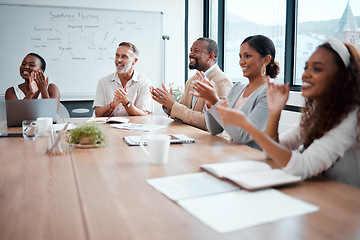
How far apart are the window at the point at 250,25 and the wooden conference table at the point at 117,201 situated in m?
2.23

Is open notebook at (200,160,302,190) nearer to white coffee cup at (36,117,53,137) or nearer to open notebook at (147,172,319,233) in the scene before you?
open notebook at (147,172,319,233)

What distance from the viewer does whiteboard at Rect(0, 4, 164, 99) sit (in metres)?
4.07

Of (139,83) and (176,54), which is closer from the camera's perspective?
(139,83)

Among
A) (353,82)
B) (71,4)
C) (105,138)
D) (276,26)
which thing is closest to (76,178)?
(105,138)

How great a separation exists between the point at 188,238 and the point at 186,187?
0.33m

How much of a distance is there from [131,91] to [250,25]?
1.63 m

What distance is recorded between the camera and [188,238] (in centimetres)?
77

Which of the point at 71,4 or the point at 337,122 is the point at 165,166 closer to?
the point at 337,122

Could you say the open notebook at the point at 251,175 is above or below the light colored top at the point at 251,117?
below

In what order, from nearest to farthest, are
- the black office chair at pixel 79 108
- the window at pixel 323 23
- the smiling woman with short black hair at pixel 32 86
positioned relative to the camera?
the window at pixel 323 23 → the smiling woman with short black hair at pixel 32 86 → the black office chair at pixel 79 108

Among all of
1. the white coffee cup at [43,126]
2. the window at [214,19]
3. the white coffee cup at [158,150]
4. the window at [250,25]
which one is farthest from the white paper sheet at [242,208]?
the window at [214,19]

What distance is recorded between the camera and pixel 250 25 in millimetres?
4000

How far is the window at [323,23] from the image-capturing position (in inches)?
107

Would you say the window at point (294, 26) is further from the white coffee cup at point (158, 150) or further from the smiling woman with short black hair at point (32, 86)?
the smiling woman with short black hair at point (32, 86)
